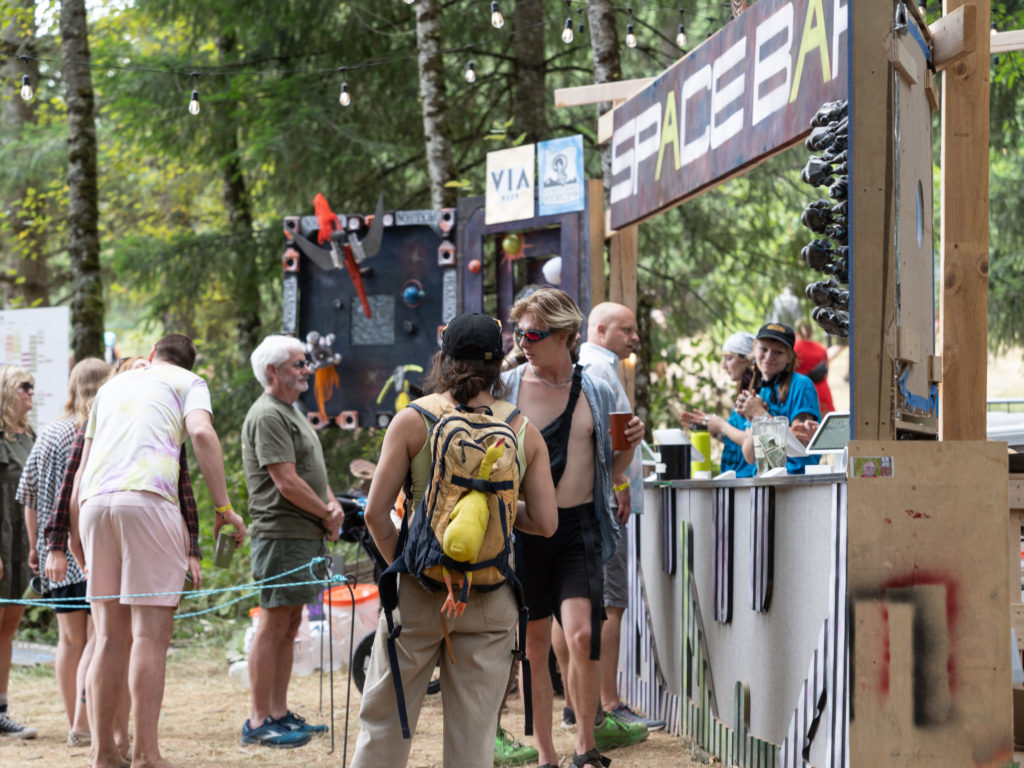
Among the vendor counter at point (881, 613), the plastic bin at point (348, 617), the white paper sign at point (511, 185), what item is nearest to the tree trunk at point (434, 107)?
the white paper sign at point (511, 185)

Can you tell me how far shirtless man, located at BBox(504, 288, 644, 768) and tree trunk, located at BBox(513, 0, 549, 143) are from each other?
8233 mm

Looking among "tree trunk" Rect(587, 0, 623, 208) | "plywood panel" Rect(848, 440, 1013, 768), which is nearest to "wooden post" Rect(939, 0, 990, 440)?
"plywood panel" Rect(848, 440, 1013, 768)

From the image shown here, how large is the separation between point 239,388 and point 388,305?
329cm

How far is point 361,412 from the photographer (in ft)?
32.4

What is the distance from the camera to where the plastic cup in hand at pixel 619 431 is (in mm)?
4633

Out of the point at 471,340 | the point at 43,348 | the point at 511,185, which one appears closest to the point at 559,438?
the point at 471,340

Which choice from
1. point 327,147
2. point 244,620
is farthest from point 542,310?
point 327,147

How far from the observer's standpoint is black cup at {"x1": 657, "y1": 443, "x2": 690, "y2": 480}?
6129 mm

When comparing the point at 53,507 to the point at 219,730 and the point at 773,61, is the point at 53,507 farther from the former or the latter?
the point at 773,61

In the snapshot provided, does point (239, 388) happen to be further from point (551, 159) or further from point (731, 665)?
point (731, 665)

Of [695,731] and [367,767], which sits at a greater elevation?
[367,767]

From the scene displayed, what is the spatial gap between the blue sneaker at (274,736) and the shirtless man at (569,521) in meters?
1.68

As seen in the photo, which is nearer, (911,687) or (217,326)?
(911,687)

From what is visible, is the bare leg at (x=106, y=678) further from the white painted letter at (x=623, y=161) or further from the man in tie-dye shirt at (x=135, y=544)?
the white painted letter at (x=623, y=161)
